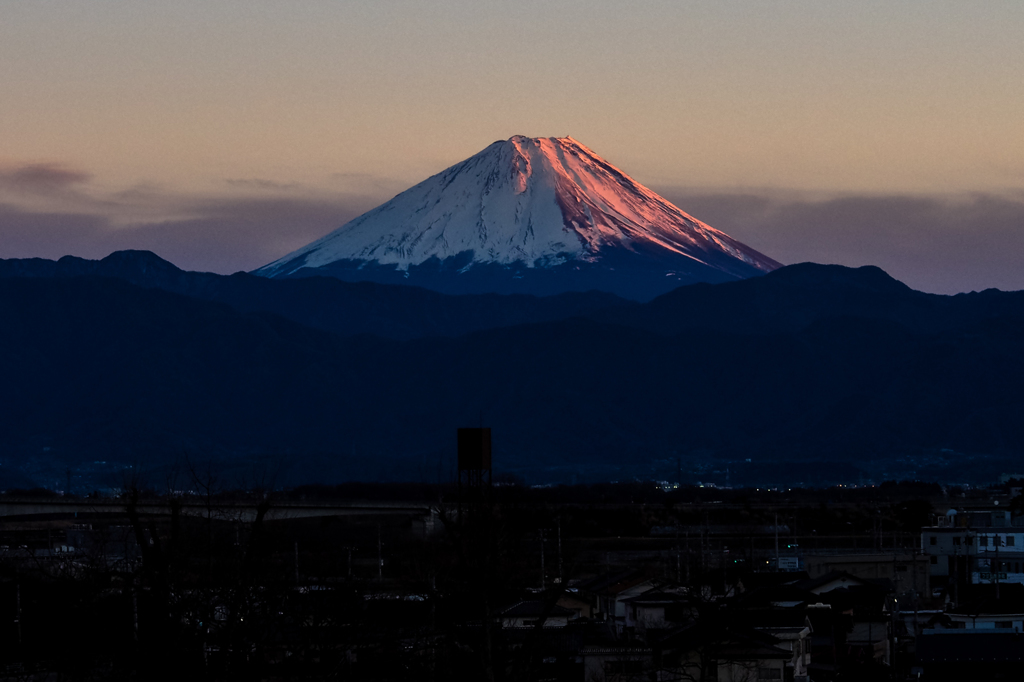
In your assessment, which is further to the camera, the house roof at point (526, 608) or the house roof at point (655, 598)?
the house roof at point (655, 598)

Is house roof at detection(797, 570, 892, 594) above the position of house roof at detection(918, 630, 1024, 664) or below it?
above


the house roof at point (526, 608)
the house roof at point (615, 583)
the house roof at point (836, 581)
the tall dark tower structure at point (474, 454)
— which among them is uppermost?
the tall dark tower structure at point (474, 454)

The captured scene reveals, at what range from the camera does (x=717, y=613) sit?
26.1 metres

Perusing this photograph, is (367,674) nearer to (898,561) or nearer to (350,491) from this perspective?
(898,561)

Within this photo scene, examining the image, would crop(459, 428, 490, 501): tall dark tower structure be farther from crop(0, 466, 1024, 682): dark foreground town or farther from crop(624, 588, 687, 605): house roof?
crop(624, 588, 687, 605): house roof

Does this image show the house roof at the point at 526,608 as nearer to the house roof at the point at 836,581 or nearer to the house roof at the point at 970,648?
the house roof at the point at 970,648

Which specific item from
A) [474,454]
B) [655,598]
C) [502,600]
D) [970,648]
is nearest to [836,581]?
[655,598]

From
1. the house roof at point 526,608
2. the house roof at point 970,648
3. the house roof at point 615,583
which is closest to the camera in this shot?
the house roof at point 526,608

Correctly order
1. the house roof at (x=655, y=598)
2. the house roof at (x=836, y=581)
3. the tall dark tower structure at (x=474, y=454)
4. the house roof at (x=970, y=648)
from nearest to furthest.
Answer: the house roof at (x=970, y=648) → the house roof at (x=655, y=598) → the house roof at (x=836, y=581) → the tall dark tower structure at (x=474, y=454)

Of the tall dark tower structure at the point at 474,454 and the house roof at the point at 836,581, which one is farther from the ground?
the tall dark tower structure at the point at 474,454

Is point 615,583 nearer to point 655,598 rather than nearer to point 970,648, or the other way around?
point 655,598

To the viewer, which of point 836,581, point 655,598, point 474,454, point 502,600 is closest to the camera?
point 502,600

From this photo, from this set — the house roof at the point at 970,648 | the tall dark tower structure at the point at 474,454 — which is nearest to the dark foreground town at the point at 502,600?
the house roof at the point at 970,648

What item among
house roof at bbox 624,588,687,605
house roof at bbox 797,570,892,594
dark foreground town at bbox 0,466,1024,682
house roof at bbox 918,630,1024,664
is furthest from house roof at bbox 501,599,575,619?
house roof at bbox 797,570,892,594
